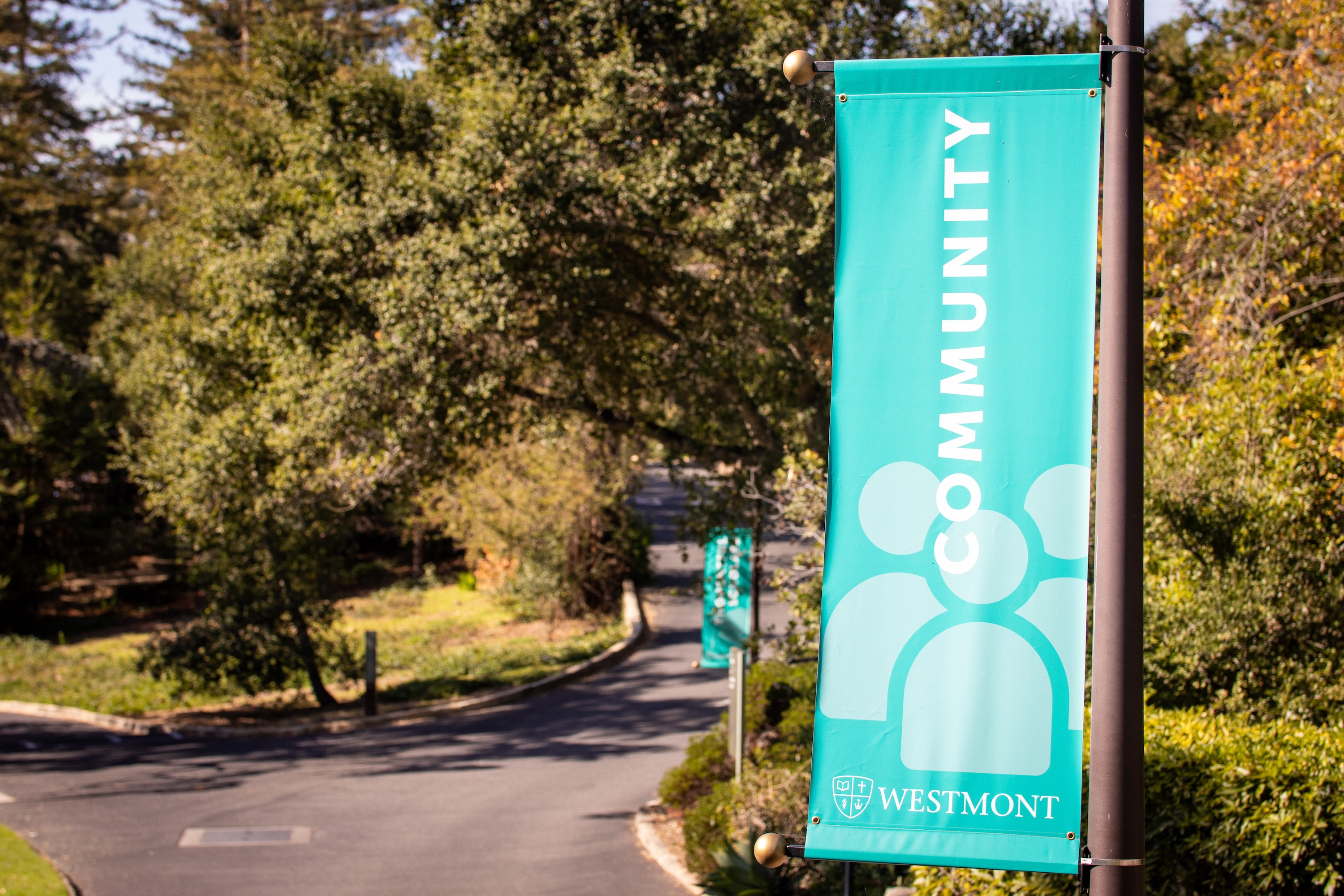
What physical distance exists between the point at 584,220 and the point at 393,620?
18550mm

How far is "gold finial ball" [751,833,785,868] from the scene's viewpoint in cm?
325

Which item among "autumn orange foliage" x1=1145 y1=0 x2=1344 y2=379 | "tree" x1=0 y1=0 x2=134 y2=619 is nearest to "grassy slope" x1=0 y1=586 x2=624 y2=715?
"tree" x1=0 y1=0 x2=134 y2=619

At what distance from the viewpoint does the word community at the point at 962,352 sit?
3.46 metres

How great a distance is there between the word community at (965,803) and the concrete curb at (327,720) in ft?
47.6

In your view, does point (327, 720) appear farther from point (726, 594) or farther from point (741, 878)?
point (741, 878)

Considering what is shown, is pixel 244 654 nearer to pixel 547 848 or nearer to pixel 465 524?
pixel 465 524

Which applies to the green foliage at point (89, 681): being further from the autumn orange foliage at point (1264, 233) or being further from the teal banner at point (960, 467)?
the teal banner at point (960, 467)

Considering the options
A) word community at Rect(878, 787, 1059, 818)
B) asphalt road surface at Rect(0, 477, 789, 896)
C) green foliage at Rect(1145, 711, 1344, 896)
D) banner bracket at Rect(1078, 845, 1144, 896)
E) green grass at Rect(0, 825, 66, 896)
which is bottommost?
asphalt road surface at Rect(0, 477, 789, 896)

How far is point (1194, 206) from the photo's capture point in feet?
30.7

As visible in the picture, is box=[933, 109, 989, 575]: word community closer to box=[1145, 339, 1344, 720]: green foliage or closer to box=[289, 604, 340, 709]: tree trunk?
box=[1145, 339, 1344, 720]: green foliage

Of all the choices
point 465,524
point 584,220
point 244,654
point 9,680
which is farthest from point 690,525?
point 9,680

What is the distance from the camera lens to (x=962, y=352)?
3527mm

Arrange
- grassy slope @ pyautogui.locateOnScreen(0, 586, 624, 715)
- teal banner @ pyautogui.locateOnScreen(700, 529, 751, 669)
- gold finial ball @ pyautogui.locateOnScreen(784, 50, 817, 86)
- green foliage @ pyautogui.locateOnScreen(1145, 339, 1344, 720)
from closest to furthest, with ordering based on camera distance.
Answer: gold finial ball @ pyautogui.locateOnScreen(784, 50, 817, 86) → green foliage @ pyautogui.locateOnScreen(1145, 339, 1344, 720) → teal banner @ pyautogui.locateOnScreen(700, 529, 751, 669) → grassy slope @ pyautogui.locateOnScreen(0, 586, 624, 715)

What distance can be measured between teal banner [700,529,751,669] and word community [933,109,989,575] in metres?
8.66
